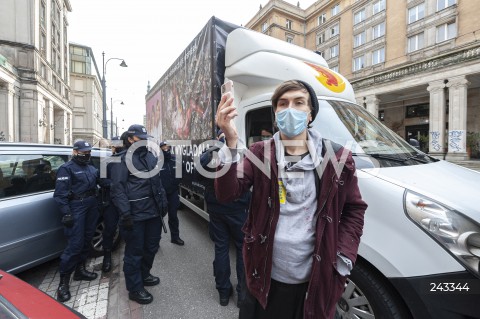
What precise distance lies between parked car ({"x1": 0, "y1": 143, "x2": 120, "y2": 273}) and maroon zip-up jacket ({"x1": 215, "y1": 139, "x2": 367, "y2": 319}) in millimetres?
2926

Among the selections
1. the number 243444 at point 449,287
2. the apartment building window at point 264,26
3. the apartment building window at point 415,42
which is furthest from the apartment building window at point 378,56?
the number 243444 at point 449,287

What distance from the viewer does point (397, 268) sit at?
1881mm

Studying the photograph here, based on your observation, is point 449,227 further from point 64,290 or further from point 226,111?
point 64,290

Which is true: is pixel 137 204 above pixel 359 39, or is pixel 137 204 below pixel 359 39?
below

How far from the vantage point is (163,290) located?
329 cm

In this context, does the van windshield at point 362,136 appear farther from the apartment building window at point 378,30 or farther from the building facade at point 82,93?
the building facade at point 82,93

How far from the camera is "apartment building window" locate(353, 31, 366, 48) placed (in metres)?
28.5

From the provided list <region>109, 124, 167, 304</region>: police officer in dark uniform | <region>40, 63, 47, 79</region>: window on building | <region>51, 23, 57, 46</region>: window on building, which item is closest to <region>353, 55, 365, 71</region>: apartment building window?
<region>109, 124, 167, 304</region>: police officer in dark uniform

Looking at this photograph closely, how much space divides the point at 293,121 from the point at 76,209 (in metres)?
2.97

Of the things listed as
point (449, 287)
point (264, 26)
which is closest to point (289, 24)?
point (264, 26)

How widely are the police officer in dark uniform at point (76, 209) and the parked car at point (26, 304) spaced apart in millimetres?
1455

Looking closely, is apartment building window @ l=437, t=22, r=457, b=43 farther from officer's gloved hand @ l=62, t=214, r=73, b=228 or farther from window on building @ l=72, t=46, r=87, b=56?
window on building @ l=72, t=46, r=87, b=56

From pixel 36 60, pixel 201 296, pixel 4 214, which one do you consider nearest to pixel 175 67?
pixel 4 214

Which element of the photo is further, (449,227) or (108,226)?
(108,226)
